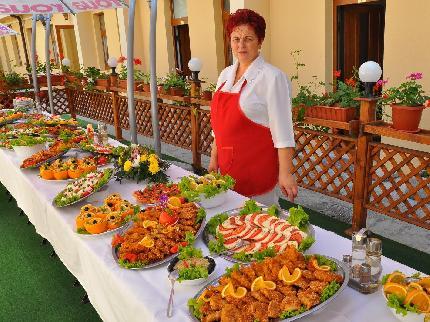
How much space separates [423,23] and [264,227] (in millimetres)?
4084

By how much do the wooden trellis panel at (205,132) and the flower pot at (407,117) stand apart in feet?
8.82

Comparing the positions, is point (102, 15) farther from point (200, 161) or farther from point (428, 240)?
point (428, 240)

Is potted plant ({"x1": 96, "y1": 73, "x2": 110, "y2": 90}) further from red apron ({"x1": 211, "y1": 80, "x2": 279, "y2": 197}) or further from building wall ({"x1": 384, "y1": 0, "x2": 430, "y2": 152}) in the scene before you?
red apron ({"x1": 211, "y1": 80, "x2": 279, "y2": 197})

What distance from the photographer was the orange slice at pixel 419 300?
1.18 m

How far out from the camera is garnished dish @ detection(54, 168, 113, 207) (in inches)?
95.6

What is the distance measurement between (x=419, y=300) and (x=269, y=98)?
130 centimetres

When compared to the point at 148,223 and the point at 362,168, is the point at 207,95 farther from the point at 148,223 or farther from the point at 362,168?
the point at 148,223

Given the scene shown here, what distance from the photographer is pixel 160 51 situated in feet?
31.0

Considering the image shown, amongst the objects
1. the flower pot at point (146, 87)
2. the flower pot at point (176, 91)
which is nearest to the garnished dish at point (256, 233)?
the flower pot at point (176, 91)

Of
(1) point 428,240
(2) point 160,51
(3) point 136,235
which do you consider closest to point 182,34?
(2) point 160,51

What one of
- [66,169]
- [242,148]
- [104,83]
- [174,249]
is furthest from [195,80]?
[174,249]

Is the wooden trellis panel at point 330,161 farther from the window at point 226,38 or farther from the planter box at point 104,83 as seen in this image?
the planter box at point 104,83

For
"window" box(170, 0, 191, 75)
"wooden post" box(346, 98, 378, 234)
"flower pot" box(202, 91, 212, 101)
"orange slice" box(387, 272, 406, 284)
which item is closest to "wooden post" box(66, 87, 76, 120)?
"window" box(170, 0, 191, 75)

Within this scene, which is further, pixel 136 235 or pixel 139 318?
pixel 136 235
